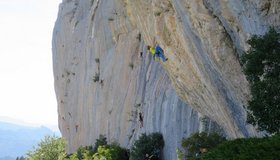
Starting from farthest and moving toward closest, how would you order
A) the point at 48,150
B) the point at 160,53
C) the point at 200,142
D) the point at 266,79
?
the point at 48,150 < the point at 160,53 < the point at 200,142 < the point at 266,79

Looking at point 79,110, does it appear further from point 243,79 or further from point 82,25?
point 243,79

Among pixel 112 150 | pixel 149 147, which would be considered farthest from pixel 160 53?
pixel 112 150

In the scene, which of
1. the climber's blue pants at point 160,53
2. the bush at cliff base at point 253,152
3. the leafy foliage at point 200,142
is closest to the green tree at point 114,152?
the climber's blue pants at point 160,53

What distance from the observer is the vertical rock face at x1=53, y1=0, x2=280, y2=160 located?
1862 centimetres

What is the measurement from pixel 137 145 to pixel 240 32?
16743 mm

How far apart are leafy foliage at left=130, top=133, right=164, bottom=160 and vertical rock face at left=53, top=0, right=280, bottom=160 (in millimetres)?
689

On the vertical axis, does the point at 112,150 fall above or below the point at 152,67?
below

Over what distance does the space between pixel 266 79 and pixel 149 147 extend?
18430 millimetres

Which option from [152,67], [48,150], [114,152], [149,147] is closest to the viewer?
[149,147]

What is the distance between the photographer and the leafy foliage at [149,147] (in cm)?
3036

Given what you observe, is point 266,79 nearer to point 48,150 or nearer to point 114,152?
point 114,152

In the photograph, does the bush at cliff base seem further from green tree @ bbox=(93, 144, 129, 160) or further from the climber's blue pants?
green tree @ bbox=(93, 144, 129, 160)

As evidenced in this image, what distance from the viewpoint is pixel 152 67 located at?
3538cm

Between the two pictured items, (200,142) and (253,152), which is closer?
(253,152)
